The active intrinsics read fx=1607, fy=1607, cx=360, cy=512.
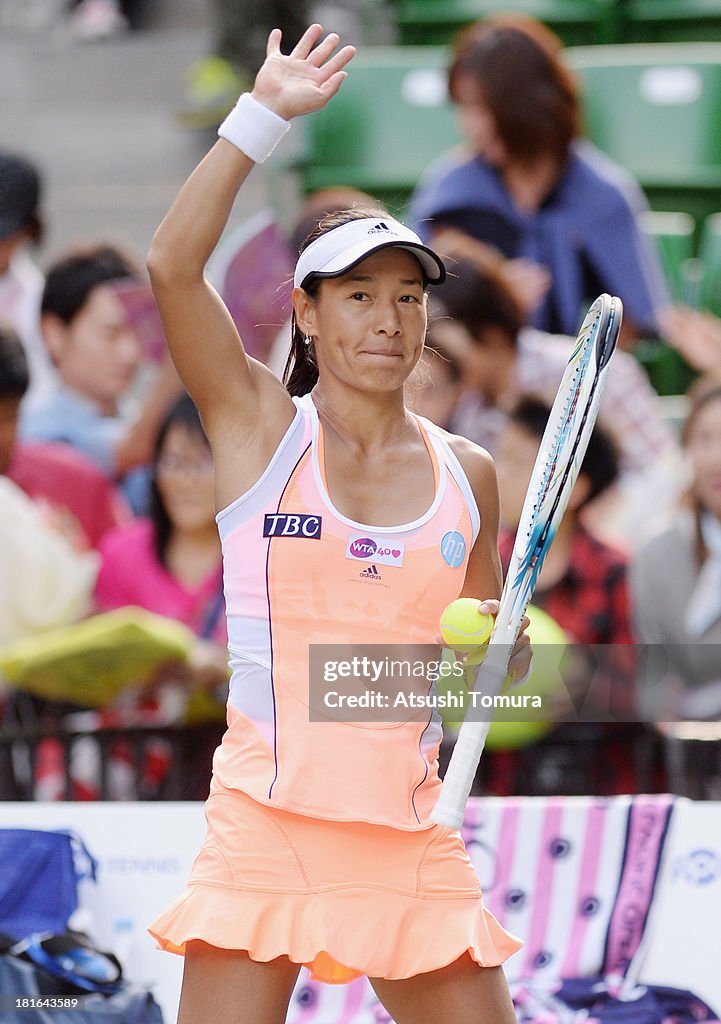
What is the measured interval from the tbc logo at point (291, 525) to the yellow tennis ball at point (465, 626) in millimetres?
237

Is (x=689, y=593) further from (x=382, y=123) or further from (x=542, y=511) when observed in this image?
(x=382, y=123)

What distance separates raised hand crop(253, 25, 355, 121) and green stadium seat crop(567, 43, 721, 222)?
4.11 meters

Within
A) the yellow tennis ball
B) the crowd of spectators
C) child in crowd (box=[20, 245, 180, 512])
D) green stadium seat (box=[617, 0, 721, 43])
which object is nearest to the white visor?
the yellow tennis ball

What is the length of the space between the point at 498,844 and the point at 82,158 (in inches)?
185

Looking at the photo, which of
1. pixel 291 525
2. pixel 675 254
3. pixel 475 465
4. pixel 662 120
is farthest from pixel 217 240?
pixel 662 120

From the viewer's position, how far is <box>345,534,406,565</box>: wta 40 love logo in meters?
2.48

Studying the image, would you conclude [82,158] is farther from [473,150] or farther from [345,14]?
[473,150]

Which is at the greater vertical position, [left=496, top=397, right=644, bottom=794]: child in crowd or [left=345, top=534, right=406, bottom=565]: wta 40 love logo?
[left=345, top=534, right=406, bottom=565]: wta 40 love logo

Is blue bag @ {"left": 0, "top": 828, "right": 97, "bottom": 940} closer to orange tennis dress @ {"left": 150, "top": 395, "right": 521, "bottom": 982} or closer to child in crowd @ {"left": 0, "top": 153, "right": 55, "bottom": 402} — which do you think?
orange tennis dress @ {"left": 150, "top": 395, "right": 521, "bottom": 982}

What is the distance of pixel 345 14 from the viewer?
7840 millimetres

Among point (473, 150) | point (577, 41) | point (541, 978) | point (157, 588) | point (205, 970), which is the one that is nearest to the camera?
point (205, 970)

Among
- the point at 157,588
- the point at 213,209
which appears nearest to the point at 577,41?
the point at 157,588

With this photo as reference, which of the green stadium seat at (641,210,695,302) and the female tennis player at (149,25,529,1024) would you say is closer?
the female tennis player at (149,25,529,1024)

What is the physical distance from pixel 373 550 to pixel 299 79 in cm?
75
